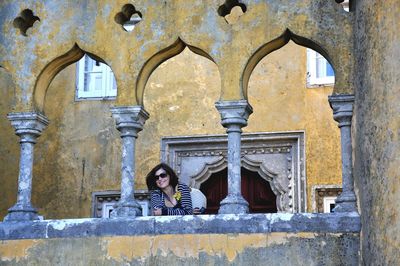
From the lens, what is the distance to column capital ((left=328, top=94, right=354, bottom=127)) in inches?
271

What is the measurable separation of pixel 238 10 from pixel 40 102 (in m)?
3.63

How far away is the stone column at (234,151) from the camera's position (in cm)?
686

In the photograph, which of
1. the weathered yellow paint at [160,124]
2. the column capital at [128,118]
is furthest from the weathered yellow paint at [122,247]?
the weathered yellow paint at [160,124]

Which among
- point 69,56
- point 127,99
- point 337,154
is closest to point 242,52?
point 127,99

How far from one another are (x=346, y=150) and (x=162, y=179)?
1515mm

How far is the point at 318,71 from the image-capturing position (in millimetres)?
10664

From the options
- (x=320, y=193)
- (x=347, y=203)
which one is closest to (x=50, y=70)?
(x=347, y=203)

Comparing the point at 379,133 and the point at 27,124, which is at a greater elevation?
the point at 27,124

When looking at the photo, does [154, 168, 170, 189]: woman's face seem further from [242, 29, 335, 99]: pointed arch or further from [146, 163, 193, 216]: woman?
[242, 29, 335, 99]: pointed arch

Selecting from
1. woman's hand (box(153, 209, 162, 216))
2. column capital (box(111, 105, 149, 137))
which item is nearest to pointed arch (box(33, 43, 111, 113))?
column capital (box(111, 105, 149, 137))

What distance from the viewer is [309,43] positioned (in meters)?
7.17

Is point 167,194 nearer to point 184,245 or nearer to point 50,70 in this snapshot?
A: point 184,245

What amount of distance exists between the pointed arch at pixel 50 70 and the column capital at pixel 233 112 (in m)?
1.16

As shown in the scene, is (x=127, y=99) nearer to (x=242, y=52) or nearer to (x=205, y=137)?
(x=242, y=52)
